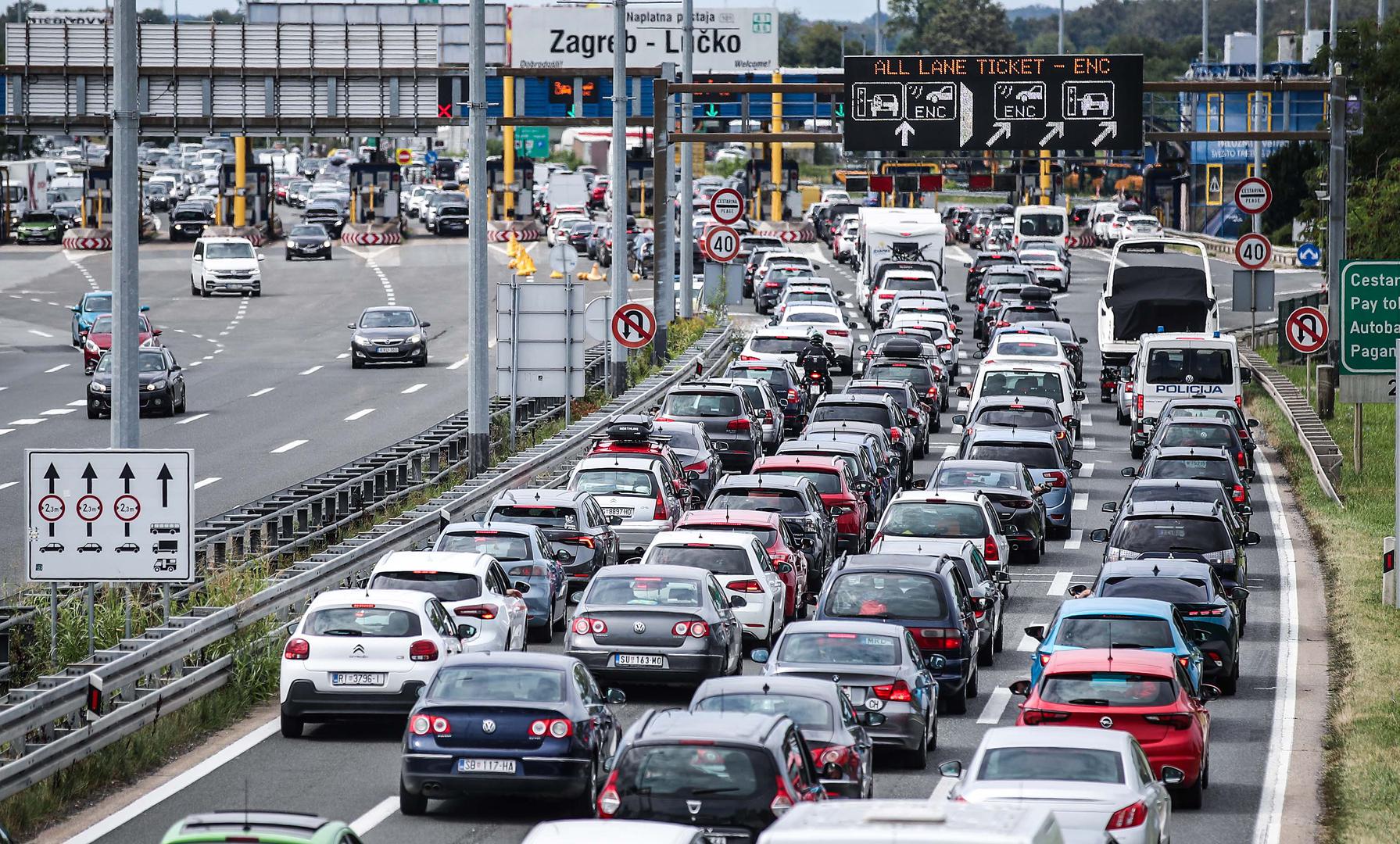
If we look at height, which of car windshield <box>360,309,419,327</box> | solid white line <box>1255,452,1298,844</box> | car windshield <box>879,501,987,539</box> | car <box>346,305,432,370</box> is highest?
car windshield <box>360,309,419,327</box>

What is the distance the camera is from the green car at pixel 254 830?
10.7 m

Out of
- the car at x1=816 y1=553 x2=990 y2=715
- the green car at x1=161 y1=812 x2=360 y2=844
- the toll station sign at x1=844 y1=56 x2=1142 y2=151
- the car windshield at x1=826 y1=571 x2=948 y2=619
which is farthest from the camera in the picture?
the toll station sign at x1=844 y1=56 x2=1142 y2=151

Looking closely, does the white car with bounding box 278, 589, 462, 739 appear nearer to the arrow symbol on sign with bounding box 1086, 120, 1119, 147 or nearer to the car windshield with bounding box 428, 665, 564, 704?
the car windshield with bounding box 428, 665, 564, 704

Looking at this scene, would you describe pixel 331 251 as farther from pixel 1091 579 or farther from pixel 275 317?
pixel 1091 579

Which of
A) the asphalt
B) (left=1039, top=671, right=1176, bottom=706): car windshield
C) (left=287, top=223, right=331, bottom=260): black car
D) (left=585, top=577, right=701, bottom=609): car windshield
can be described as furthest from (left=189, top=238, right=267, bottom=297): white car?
(left=1039, top=671, right=1176, bottom=706): car windshield

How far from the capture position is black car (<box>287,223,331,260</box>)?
92.3 meters

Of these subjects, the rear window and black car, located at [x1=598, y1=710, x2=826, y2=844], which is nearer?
black car, located at [x1=598, y1=710, x2=826, y2=844]

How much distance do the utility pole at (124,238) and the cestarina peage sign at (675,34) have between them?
→ 7311 cm

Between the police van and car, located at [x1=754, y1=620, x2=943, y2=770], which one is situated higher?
the police van

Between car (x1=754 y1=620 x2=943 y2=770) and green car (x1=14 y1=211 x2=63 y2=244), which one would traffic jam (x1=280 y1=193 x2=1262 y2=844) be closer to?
car (x1=754 y1=620 x2=943 y2=770)

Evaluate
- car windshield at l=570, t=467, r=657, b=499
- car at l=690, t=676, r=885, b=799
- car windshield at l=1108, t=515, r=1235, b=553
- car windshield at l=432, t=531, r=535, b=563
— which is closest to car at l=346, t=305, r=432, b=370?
car windshield at l=570, t=467, r=657, b=499

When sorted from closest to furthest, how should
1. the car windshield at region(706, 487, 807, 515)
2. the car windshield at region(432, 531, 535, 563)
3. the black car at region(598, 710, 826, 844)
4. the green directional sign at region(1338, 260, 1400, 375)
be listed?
the black car at region(598, 710, 826, 844)
the car windshield at region(432, 531, 535, 563)
the car windshield at region(706, 487, 807, 515)
the green directional sign at region(1338, 260, 1400, 375)

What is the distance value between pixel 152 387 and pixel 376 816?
3025cm

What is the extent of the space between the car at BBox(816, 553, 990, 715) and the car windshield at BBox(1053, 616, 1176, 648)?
1253 mm
